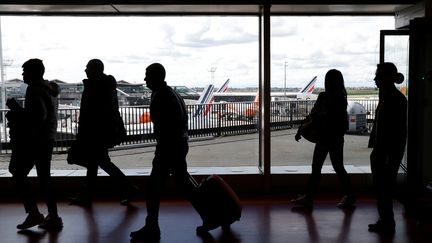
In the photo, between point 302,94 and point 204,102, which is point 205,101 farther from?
point 302,94

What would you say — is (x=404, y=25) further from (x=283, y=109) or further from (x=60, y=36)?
(x=60, y=36)

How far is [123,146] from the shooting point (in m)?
6.77

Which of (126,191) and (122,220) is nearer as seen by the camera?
(122,220)

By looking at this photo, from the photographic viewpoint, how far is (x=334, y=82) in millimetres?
4969

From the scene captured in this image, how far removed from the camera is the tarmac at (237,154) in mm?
6516

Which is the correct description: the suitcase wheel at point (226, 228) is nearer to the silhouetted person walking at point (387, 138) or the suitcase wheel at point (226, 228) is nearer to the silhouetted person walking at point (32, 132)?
the silhouetted person walking at point (387, 138)

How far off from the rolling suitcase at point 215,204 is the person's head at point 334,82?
1610 mm

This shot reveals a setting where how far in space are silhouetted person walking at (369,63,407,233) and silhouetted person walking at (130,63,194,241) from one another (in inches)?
68.7

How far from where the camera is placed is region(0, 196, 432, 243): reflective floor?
4250 mm

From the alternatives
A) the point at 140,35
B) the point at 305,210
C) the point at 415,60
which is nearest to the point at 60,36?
the point at 140,35

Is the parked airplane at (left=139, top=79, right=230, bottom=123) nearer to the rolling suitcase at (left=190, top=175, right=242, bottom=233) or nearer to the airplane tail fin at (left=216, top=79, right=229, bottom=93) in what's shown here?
the airplane tail fin at (left=216, top=79, right=229, bottom=93)

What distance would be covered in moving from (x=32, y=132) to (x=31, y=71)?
0.57 meters

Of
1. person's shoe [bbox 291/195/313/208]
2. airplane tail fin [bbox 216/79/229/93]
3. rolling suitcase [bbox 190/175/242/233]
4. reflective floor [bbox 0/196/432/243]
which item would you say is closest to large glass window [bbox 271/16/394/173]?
airplane tail fin [bbox 216/79/229/93]
